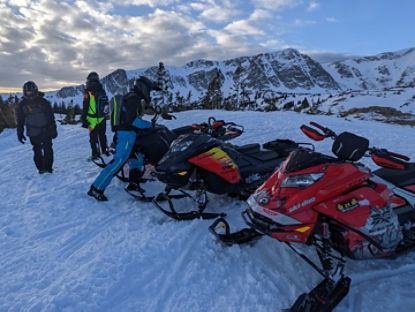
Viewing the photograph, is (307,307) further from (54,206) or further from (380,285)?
(54,206)

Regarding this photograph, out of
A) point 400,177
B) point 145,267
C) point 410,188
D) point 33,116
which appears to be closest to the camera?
point 145,267

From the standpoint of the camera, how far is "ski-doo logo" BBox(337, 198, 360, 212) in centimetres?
224

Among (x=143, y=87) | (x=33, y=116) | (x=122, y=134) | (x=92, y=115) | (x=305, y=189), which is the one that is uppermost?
(x=143, y=87)

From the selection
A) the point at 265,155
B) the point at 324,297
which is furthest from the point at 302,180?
the point at 265,155

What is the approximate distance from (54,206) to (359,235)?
4.14 m

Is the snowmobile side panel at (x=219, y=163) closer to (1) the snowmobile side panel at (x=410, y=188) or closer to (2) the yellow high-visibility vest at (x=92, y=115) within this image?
(1) the snowmobile side panel at (x=410, y=188)

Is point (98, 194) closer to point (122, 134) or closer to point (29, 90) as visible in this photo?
point (122, 134)

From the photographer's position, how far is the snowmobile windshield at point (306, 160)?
2.38 meters

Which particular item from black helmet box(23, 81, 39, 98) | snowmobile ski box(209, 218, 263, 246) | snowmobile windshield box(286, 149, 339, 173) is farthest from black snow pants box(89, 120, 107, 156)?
snowmobile windshield box(286, 149, 339, 173)

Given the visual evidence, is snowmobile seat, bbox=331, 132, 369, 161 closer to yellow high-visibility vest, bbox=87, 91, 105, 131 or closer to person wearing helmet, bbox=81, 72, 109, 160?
person wearing helmet, bbox=81, 72, 109, 160

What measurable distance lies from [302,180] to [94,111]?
6.02 m

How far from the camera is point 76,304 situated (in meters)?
2.22

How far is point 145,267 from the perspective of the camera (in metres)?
2.71

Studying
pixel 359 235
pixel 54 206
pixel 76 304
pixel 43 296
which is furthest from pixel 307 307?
pixel 54 206
